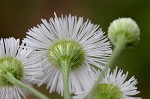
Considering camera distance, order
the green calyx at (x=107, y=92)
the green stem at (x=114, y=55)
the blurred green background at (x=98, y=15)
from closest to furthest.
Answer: the green stem at (x=114, y=55) < the green calyx at (x=107, y=92) < the blurred green background at (x=98, y=15)

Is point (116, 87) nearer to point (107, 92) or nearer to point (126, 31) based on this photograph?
point (107, 92)

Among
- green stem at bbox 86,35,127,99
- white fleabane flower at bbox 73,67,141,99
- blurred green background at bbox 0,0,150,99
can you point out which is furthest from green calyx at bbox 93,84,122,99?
blurred green background at bbox 0,0,150,99

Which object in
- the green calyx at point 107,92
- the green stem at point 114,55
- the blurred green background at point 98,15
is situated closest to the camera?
the green stem at point 114,55

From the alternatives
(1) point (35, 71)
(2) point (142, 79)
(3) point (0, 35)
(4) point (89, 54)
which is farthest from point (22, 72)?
(3) point (0, 35)

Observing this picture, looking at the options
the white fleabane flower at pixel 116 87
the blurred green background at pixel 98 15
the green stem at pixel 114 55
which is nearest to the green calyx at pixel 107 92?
the white fleabane flower at pixel 116 87

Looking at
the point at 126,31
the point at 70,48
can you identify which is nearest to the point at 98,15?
the point at 70,48

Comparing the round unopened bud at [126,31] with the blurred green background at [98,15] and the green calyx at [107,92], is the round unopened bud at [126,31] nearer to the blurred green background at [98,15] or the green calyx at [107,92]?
the green calyx at [107,92]

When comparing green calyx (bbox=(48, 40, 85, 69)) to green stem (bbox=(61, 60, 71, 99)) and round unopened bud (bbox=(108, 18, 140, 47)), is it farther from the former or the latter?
round unopened bud (bbox=(108, 18, 140, 47))

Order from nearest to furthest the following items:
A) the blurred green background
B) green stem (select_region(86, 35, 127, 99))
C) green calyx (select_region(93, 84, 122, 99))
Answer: green stem (select_region(86, 35, 127, 99)), green calyx (select_region(93, 84, 122, 99)), the blurred green background
